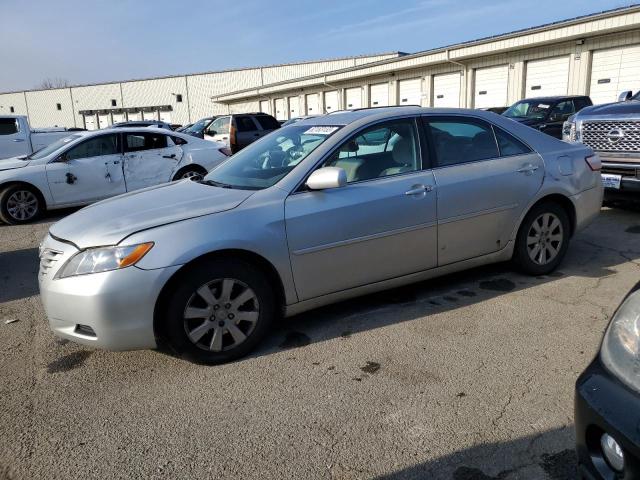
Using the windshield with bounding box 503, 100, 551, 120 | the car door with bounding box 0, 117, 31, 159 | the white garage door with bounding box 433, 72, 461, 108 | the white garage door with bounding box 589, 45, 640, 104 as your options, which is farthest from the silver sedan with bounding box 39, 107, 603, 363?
the white garage door with bounding box 433, 72, 461, 108

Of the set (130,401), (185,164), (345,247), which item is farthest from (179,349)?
(185,164)

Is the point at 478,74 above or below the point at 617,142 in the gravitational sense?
above

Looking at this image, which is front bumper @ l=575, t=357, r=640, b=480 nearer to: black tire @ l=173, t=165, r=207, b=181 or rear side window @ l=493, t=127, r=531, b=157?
rear side window @ l=493, t=127, r=531, b=157

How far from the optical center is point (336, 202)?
357 centimetres

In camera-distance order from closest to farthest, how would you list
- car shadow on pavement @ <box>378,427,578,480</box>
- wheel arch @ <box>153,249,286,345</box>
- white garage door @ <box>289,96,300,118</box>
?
car shadow on pavement @ <box>378,427,578,480</box>
wheel arch @ <box>153,249,286,345</box>
white garage door @ <box>289,96,300,118</box>

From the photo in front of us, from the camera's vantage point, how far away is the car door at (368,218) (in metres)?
3.49

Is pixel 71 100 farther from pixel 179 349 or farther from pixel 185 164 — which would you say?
pixel 179 349

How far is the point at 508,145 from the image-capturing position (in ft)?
14.7

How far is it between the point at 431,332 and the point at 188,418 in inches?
69.3

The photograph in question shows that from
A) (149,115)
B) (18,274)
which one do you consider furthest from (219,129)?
(149,115)

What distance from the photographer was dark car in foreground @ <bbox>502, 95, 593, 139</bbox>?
1224 centimetres

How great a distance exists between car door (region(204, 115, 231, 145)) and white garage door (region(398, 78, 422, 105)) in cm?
1255

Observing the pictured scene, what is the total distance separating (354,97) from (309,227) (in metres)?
30.4

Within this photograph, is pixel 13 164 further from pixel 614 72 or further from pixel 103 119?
pixel 103 119
